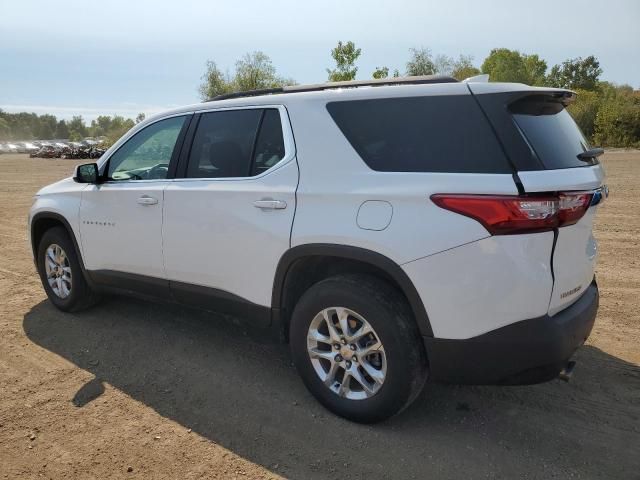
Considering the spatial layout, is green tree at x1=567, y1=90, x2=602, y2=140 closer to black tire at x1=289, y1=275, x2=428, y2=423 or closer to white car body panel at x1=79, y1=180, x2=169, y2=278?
white car body panel at x1=79, y1=180, x2=169, y2=278

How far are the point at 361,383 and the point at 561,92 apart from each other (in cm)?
193

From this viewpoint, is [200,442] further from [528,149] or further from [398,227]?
[528,149]

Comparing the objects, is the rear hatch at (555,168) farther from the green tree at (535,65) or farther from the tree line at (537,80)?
the green tree at (535,65)

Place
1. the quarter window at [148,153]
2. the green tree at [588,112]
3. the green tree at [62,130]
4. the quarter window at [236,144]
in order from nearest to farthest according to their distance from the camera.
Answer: the quarter window at [236,144], the quarter window at [148,153], the green tree at [588,112], the green tree at [62,130]

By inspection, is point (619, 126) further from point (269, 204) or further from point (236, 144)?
point (269, 204)

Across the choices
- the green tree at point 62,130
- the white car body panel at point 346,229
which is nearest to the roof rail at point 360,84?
the white car body panel at point 346,229

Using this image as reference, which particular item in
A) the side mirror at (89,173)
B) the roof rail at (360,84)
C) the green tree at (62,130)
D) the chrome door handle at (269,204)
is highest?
the roof rail at (360,84)

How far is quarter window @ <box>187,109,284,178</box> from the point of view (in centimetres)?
329

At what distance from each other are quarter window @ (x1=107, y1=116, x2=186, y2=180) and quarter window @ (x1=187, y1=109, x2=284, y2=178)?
29 centimetres

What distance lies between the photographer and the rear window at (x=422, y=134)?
8.20ft

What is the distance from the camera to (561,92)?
2.77 m

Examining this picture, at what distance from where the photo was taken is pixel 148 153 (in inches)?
163

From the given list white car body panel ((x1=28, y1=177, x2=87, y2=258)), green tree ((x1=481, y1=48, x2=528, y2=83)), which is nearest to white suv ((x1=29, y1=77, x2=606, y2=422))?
white car body panel ((x1=28, y1=177, x2=87, y2=258))

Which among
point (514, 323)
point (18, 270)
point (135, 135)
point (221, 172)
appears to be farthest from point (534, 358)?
point (18, 270)
